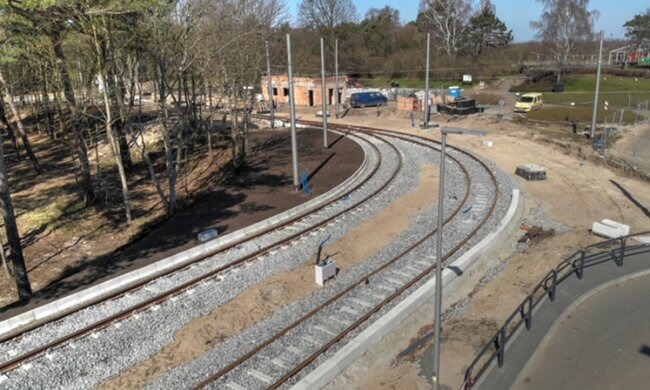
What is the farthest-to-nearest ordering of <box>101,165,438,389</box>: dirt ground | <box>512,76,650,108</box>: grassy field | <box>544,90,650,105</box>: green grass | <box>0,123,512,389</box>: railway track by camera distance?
1. <box>512,76,650,108</box>: grassy field
2. <box>544,90,650,105</box>: green grass
3. <box>101,165,438,389</box>: dirt ground
4. <box>0,123,512,389</box>: railway track

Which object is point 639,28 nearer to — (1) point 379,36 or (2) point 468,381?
(1) point 379,36

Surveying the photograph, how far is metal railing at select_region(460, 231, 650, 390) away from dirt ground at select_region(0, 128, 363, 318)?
9928mm

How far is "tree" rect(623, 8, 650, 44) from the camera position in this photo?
75.4 meters

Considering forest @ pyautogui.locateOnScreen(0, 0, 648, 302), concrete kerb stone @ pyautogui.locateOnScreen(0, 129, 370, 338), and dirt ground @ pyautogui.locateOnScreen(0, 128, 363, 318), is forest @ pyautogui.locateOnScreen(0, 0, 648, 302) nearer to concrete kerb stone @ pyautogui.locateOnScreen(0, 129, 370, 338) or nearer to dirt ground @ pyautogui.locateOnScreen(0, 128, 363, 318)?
dirt ground @ pyautogui.locateOnScreen(0, 128, 363, 318)

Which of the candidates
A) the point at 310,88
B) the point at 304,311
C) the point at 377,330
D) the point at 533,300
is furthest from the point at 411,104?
the point at 377,330

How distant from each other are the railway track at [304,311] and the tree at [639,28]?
73.2m

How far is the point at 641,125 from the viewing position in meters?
37.7

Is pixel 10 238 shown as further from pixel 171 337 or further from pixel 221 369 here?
pixel 221 369

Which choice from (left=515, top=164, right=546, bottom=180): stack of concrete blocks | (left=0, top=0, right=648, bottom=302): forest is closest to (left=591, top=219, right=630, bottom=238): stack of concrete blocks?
(left=515, top=164, right=546, bottom=180): stack of concrete blocks

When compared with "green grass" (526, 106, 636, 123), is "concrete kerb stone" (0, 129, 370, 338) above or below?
below

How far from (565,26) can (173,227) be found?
60.7 m

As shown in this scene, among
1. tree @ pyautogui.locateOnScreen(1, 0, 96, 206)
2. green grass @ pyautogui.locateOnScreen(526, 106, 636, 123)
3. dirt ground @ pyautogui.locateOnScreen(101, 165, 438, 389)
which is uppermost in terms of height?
tree @ pyautogui.locateOnScreen(1, 0, 96, 206)

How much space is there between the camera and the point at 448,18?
257 feet

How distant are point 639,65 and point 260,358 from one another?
3239 inches
